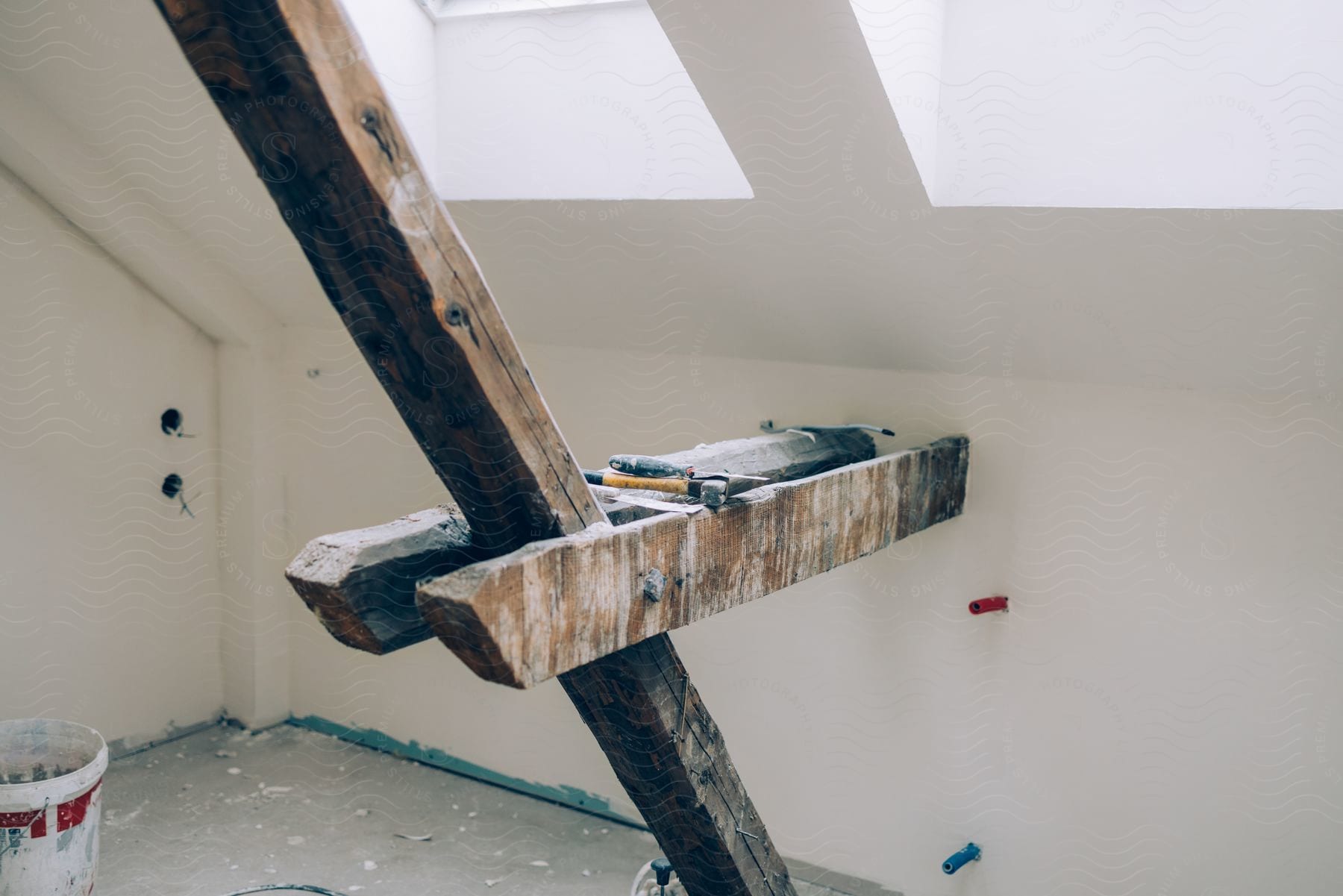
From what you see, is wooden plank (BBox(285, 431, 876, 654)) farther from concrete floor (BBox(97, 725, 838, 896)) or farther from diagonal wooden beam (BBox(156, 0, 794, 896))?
concrete floor (BBox(97, 725, 838, 896))

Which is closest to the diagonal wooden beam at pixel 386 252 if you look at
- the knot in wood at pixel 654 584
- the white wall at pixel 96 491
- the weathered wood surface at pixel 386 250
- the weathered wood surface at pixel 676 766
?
the weathered wood surface at pixel 386 250

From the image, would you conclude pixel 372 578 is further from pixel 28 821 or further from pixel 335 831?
pixel 335 831

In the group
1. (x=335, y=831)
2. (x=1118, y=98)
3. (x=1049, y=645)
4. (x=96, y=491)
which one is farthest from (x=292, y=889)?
(x=1118, y=98)

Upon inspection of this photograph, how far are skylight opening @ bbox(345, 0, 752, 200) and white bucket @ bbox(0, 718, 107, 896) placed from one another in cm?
154

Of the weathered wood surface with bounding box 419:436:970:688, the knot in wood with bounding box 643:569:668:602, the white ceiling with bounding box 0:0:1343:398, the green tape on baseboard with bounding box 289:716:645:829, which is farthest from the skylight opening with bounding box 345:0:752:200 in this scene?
the green tape on baseboard with bounding box 289:716:645:829

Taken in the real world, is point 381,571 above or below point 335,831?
above

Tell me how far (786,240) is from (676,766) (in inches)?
42.2

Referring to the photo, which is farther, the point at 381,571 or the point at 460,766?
the point at 460,766

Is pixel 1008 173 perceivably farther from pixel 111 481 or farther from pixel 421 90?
pixel 111 481

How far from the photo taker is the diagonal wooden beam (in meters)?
0.97

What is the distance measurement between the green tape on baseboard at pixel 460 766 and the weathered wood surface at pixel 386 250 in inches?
72.9

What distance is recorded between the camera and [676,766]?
5.17 ft

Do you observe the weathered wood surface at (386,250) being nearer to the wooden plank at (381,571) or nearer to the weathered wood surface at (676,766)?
the wooden plank at (381,571)

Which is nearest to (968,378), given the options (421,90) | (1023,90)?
(1023,90)
